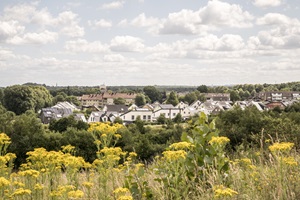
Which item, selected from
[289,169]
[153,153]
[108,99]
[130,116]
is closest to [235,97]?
[108,99]

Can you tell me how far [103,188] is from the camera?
13.8 ft

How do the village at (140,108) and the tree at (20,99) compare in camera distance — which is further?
the tree at (20,99)

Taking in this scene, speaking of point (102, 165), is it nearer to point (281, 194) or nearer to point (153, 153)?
point (281, 194)

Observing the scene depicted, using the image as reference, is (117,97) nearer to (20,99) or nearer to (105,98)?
(105,98)

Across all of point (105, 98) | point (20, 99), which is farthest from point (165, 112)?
point (105, 98)

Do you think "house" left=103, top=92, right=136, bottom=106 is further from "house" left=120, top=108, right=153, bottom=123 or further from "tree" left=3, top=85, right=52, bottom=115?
"house" left=120, top=108, right=153, bottom=123

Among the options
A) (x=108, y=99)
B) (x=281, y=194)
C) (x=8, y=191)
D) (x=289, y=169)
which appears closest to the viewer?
(x=281, y=194)

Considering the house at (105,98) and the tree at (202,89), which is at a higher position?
the tree at (202,89)

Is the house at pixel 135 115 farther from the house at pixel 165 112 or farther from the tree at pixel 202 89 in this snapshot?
the tree at pixel 202 89

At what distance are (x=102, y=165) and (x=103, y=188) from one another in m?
0.55

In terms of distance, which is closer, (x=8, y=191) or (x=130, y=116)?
(x=8, y=191)

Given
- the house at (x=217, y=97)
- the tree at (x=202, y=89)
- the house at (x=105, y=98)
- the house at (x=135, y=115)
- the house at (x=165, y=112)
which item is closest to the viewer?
the house at (x=135, y=115)

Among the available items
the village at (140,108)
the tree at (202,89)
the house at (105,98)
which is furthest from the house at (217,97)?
the house at (105,98)

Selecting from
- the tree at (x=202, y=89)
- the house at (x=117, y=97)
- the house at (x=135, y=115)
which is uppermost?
the tree at (x=202, y=89)
